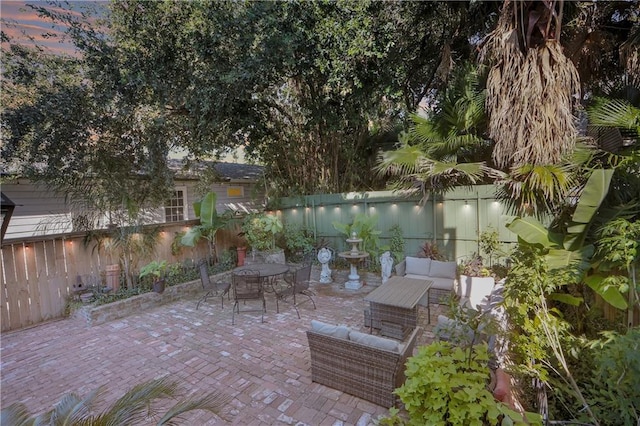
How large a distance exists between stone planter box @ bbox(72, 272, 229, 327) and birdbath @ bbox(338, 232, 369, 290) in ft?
13.6

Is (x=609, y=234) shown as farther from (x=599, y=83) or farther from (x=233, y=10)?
(x=233, y=10)

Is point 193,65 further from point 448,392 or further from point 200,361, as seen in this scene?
point 448,392

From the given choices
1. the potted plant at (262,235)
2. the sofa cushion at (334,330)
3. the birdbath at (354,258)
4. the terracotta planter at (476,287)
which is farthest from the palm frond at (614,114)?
the potted plant at (262,235)

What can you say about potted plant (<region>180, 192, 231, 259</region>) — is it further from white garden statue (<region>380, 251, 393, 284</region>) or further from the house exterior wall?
white garden statue (<region>380, 251, 393, 284</region>)

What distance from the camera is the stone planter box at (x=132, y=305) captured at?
6.27 meters

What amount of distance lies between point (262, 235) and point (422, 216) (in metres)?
5.00

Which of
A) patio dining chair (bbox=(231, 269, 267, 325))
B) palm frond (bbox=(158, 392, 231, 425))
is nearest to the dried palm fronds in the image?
patio dining chair (bbox=(231, 269, 267, 325))

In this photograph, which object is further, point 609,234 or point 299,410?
point 609,234

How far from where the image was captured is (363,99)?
841 cm

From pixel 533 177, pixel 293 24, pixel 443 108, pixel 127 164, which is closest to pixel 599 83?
pixel 443 108

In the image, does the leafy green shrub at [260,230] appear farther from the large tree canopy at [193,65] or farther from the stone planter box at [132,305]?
the large tree canopy at [193,65]

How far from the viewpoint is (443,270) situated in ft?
21.9

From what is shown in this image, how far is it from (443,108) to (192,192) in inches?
376

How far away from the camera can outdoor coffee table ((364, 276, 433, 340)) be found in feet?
15.2
